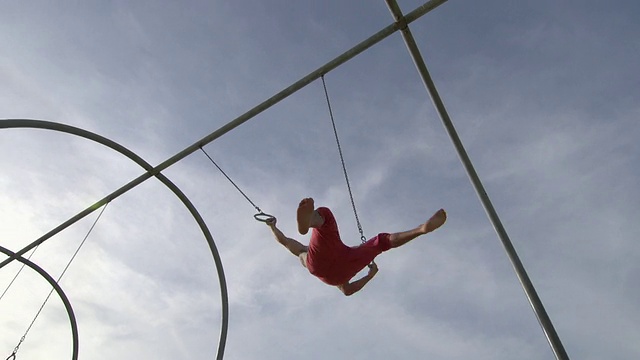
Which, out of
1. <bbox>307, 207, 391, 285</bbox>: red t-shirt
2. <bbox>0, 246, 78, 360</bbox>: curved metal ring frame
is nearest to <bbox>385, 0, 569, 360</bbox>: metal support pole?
<bbox>307, 207, 391, 285</bbox>: red t-shirt

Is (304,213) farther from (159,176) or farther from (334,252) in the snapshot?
(159,176)

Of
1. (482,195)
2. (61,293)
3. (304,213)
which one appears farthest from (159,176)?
(482,195)

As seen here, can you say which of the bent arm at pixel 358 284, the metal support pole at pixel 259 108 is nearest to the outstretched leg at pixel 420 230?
the bent arm at pixel 358 284

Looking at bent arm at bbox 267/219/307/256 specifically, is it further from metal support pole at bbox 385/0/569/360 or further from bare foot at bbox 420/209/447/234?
metal support pole at bbox 385/0/569/360

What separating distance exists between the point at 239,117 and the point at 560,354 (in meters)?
4.89

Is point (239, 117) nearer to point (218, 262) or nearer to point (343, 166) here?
point (343, 166)

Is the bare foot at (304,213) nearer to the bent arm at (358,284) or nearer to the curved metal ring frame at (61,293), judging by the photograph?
the bent arm at (358,284)

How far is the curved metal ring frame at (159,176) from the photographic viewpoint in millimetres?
5998

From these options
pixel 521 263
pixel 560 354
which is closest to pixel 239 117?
pixel 521 263

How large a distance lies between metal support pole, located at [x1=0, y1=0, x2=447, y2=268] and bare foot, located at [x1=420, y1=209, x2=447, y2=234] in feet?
7.87

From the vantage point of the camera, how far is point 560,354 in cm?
427

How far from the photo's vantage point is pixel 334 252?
553cm

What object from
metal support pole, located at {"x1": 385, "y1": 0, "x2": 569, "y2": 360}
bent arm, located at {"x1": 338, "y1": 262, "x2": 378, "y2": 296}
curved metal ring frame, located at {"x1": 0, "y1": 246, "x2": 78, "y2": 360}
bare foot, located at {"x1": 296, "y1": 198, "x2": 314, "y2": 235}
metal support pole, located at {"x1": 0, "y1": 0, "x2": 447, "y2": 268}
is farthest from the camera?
curved metal ring frame, located at {"x1": 0, "y1": 246, "x2": 78, "y2": 360}

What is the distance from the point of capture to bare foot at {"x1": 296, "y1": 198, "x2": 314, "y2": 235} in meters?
4.88
